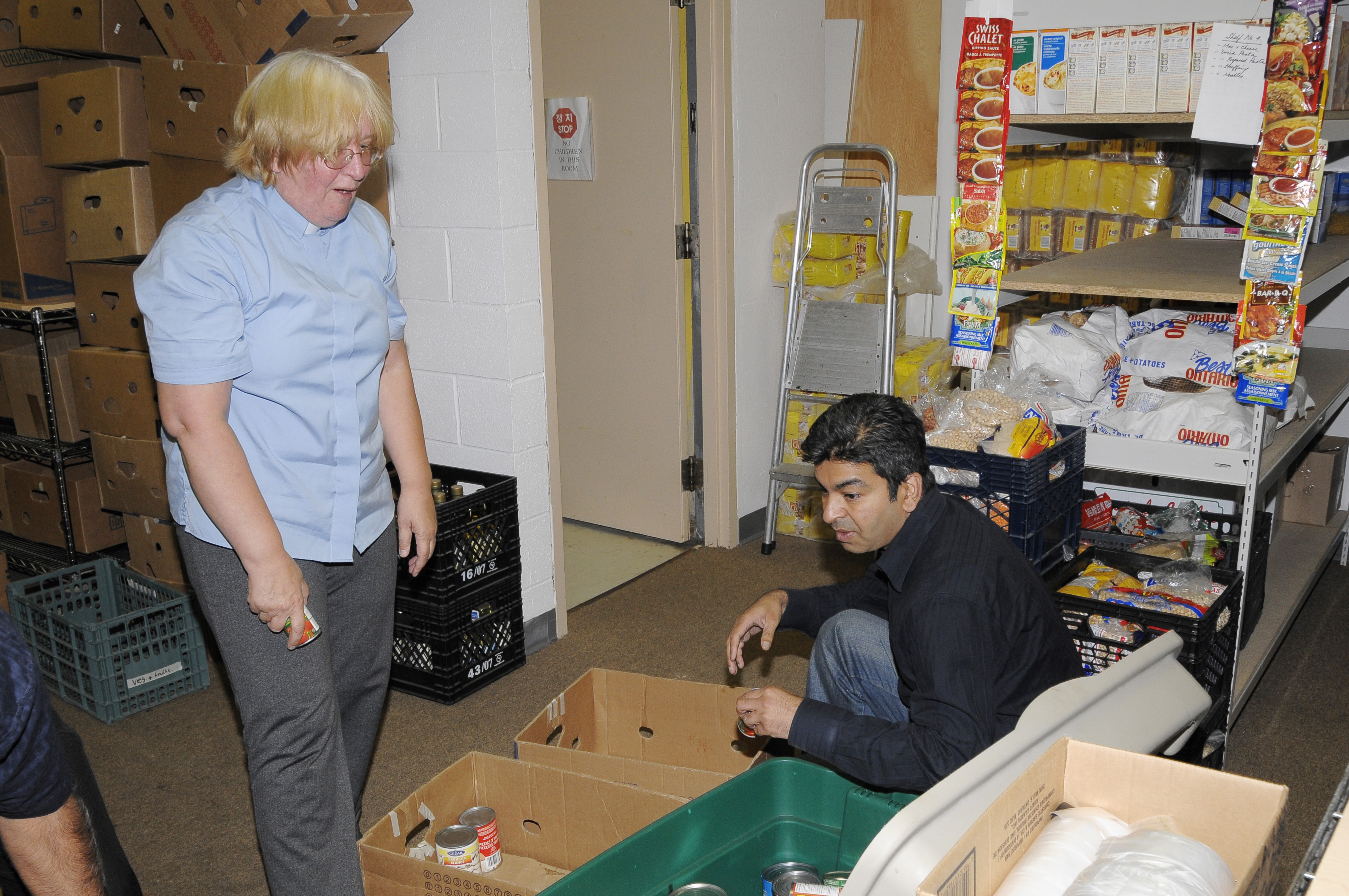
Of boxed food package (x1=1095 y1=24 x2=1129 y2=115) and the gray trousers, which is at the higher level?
boxed food package (x1=1095 y1=24 x2=1129 y2=115)

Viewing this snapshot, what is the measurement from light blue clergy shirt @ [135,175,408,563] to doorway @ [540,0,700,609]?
1.86m

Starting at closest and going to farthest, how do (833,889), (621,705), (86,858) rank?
(86,858), (833,889), (621,705)

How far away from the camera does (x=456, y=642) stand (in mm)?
2957

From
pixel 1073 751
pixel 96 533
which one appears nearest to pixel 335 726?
pixel 1073 751

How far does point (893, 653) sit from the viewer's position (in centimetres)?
190

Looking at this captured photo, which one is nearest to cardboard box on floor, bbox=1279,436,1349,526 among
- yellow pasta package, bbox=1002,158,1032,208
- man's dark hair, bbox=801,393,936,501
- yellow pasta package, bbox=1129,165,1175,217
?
yellow pasta package, bbox=1129,165,1175,217

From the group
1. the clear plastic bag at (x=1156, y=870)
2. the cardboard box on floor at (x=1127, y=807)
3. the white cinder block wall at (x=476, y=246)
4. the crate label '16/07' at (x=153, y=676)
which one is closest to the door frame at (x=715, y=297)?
the white cinder block wall at (x=476, y=246)

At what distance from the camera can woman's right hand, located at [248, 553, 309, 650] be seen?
1705 millimetres

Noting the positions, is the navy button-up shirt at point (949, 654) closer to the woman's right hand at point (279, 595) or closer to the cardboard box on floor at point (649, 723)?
the cardboard box on floor at point (649, 723)

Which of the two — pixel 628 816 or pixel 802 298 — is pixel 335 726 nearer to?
pixel 628 816

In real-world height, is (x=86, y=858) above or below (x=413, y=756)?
above

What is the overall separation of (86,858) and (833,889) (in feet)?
3.01

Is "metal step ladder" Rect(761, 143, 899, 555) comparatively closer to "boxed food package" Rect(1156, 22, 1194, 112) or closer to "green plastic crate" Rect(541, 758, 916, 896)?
"boxed food package" Rect(1156, 22, 1194, 112)

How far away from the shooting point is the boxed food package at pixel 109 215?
3033 mm
